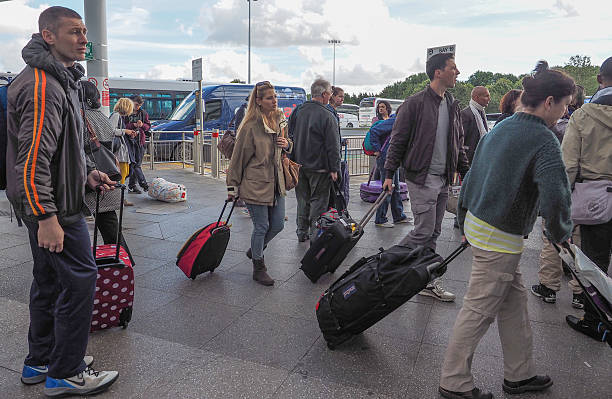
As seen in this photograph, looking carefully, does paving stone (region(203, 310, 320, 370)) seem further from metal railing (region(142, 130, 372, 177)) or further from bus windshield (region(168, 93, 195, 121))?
bus windshield (region(168, 93, 195, 121))

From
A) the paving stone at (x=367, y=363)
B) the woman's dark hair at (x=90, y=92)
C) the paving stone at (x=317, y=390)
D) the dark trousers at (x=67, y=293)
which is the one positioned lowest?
the paving stone at (x=317, y=390)

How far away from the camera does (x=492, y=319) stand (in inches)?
107

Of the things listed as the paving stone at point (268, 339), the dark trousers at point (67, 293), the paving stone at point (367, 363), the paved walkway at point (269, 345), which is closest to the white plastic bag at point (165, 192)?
the paved walkway at point (269, 345)

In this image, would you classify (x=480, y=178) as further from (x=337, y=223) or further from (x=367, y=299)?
(x=337, y=223)

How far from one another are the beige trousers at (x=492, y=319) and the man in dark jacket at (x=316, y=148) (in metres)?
2.96

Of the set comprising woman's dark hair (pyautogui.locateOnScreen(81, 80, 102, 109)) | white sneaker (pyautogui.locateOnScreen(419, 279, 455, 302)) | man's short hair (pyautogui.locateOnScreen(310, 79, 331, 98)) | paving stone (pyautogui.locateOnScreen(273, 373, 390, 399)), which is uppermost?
man's short hair (pyautogui.locateOnScreen(310, 79, 331, 98))

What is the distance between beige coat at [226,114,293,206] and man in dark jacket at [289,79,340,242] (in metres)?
1.14

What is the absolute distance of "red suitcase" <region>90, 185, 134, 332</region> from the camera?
3320 mm

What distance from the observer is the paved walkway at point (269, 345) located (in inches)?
112

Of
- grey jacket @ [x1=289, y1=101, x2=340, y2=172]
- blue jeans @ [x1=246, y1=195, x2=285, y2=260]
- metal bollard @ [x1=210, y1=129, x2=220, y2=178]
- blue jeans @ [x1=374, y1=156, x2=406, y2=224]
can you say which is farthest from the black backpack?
metal bollard @ [x1=210, y1=129, x2=220, y2=178]

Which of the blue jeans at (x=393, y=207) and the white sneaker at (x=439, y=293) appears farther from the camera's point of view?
the blue jeans at (x=393, y=207)

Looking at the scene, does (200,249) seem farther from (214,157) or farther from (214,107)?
(214,107)

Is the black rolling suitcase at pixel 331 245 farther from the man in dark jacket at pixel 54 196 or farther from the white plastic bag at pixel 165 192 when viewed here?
the white plastic bag at pixel 165 192

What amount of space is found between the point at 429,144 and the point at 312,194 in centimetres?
203
